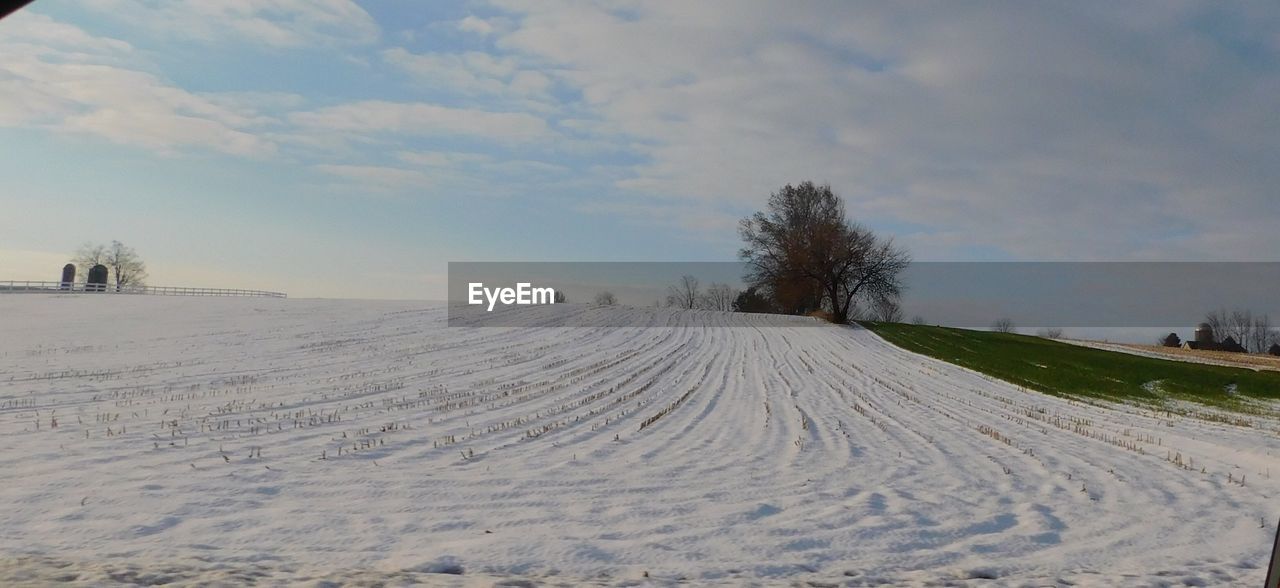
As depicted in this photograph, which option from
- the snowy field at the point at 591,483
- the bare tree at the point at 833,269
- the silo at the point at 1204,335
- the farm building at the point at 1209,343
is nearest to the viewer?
the snowy field at the point at 591,483

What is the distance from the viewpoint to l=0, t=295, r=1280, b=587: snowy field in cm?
635

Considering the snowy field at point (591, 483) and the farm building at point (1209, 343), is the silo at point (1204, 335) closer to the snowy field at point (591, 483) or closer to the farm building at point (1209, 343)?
the farm building at point (1209, 343)

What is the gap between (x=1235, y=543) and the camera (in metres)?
7.73

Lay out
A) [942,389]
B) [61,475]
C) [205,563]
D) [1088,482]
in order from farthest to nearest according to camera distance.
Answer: [942,389]
[1088,482]
[61,475]
[205,563]

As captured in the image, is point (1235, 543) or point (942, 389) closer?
point (1235, 543)

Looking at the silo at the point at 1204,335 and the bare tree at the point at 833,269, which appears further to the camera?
the silo at the point at 1204,335

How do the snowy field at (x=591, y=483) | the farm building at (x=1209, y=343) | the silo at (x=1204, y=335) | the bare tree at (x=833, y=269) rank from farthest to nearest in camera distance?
the silo at (x=1204, y=335)
the farm building at (x=1209, y=343)
the bare tree at (x=833, y=269)
the snowy field at (x=591, y=483)

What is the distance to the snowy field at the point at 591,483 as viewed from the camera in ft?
20.8

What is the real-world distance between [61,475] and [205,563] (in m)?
3.94

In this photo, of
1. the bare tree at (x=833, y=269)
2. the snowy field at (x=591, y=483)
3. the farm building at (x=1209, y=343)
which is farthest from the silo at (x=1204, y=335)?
the snowy field at (x=591, y=483)

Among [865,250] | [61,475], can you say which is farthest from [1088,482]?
[865,250]

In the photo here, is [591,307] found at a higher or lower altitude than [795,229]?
lower

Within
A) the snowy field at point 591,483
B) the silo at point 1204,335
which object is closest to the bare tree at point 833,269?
the snowy field at point 591,483

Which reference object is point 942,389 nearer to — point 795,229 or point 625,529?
point 625,529
